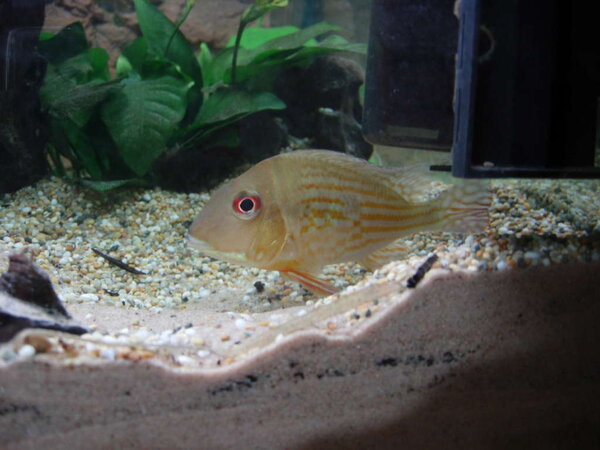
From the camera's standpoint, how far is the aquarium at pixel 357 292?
1.59 m

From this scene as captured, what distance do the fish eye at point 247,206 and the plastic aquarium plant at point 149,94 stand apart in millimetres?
2435

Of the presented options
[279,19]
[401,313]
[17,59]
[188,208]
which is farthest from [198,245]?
[279,19]

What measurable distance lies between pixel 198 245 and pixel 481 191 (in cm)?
134

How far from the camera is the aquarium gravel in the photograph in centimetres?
184

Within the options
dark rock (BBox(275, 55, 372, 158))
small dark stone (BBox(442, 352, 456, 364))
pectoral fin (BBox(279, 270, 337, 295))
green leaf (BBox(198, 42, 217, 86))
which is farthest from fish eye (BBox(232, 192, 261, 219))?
green leaf (BBox(198, 42, 217, 86))

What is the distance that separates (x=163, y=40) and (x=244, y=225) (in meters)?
3.82

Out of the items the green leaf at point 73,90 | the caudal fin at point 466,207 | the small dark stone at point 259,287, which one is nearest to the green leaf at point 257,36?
the green leaf at point 73,90

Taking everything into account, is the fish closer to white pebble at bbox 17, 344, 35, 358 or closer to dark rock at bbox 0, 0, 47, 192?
white pebble at bbox 17, 344, 35, 358

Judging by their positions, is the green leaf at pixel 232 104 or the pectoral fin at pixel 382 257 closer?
the pectoral fin at pixel 382 257

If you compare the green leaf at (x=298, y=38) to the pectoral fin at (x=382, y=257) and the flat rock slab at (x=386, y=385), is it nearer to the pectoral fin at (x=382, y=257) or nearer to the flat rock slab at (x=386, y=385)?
the pectoral fin at (x=382, y=257)

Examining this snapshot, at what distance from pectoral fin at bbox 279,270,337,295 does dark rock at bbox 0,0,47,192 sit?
3.16 metres

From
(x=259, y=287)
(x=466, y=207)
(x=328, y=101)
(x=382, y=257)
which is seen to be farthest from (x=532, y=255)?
(x=328, y=101)

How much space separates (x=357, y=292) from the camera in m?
1.98

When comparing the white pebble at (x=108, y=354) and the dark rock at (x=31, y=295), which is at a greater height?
the dark rock at (x=31, y=295)
